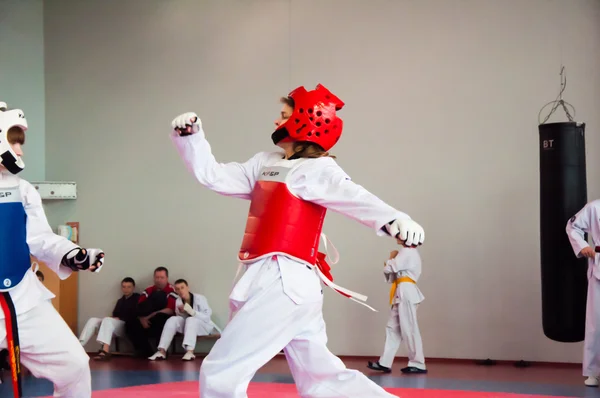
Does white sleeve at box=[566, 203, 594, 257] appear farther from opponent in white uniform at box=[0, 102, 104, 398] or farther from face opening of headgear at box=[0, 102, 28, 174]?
face opening of headgear at box=[0, 102, 28, 174]

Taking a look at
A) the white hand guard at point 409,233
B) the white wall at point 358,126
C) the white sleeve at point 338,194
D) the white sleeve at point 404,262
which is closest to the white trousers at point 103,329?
the white wall at point 358,126

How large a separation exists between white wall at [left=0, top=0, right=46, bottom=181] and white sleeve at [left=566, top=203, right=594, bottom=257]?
22.8ft

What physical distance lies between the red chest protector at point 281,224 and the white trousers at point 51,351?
961 mm

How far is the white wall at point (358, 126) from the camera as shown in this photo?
27.3ft

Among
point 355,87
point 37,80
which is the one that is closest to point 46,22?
point 37,80

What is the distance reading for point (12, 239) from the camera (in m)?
3.63

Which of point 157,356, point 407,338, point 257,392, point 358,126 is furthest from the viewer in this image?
point 358,126

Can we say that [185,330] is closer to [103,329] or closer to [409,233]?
[103,329]

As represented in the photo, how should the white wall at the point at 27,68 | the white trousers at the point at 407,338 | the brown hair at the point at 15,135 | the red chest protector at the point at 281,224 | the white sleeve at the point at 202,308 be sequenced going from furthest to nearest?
the white wall at the point at 27,68, the white sleeve at the point at 202,308, the white trousers at the point at 407,338, the brown hair at the point at 15,135, the red chest protector at the point at 281,224

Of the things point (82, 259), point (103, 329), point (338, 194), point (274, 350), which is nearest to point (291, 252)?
point (338, 194)

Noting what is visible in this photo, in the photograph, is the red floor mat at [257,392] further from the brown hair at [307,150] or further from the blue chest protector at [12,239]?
the brown hair at [307,150]

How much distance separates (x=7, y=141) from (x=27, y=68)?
685 centimetres

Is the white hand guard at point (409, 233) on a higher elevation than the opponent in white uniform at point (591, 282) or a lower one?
higher

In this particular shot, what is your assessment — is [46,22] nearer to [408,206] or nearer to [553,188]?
[408,206]
